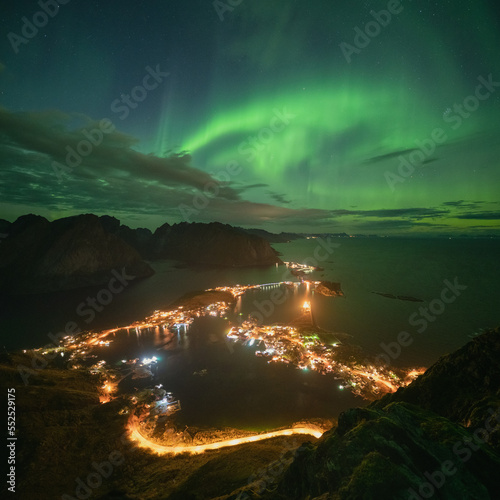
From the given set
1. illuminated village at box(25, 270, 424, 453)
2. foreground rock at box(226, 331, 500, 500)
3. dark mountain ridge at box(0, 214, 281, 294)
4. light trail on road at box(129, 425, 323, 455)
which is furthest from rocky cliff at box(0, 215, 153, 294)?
foreground rock at box(226, 331, 500, 500)

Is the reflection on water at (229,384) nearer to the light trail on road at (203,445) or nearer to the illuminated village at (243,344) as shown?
the illuminated village at (243,344)

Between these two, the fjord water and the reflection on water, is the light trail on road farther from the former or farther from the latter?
the fjord water

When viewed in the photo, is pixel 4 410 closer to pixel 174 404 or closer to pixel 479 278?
pixel 174 404

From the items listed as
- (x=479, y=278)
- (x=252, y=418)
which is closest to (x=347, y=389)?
(x=252, y=418)

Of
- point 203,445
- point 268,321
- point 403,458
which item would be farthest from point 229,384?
point 403,458

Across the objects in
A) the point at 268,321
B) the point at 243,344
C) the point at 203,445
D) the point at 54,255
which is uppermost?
the point at 54,255

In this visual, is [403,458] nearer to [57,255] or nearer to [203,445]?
[203,445]
